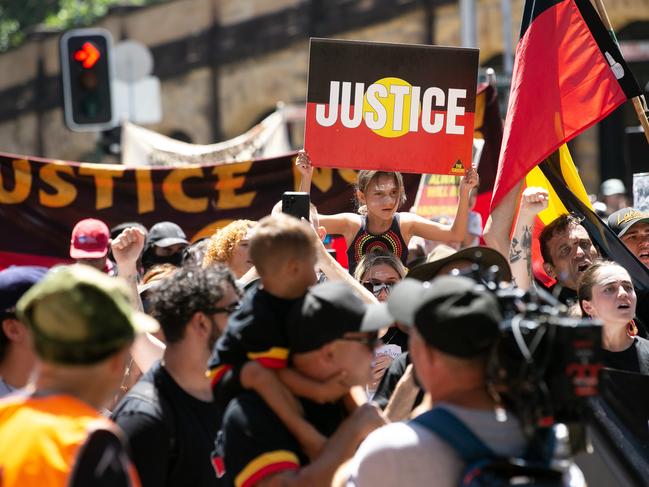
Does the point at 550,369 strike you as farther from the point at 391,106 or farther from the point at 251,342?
the point at 391,106

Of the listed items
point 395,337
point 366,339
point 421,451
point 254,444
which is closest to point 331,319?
point 366,339

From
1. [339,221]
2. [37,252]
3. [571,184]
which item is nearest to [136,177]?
[37,252]

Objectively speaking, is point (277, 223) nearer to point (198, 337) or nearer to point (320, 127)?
point (198, 337)

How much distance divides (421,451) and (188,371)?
113 centimetres

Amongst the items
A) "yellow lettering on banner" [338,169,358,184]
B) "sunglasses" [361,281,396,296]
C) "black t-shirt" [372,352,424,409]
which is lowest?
"black t-shirt" [372,352,424,409]

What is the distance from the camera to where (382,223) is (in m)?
6.33

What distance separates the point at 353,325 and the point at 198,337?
29.0 inches

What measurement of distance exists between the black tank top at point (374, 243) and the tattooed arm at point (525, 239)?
75cm

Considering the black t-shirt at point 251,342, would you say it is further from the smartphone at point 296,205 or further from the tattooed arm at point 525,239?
the tattooed arm at point 525,239

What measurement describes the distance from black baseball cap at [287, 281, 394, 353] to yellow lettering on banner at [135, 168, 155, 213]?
217 inches

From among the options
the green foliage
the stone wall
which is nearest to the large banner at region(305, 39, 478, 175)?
the stone wall

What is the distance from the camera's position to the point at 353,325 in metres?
3.24

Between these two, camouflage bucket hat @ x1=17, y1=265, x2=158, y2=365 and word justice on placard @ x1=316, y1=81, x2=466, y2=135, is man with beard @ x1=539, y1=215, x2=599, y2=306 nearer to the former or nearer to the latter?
word justice on placard @ x1=316, y1=81, x2=466, y2=135

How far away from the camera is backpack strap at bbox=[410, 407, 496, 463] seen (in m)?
2.88
